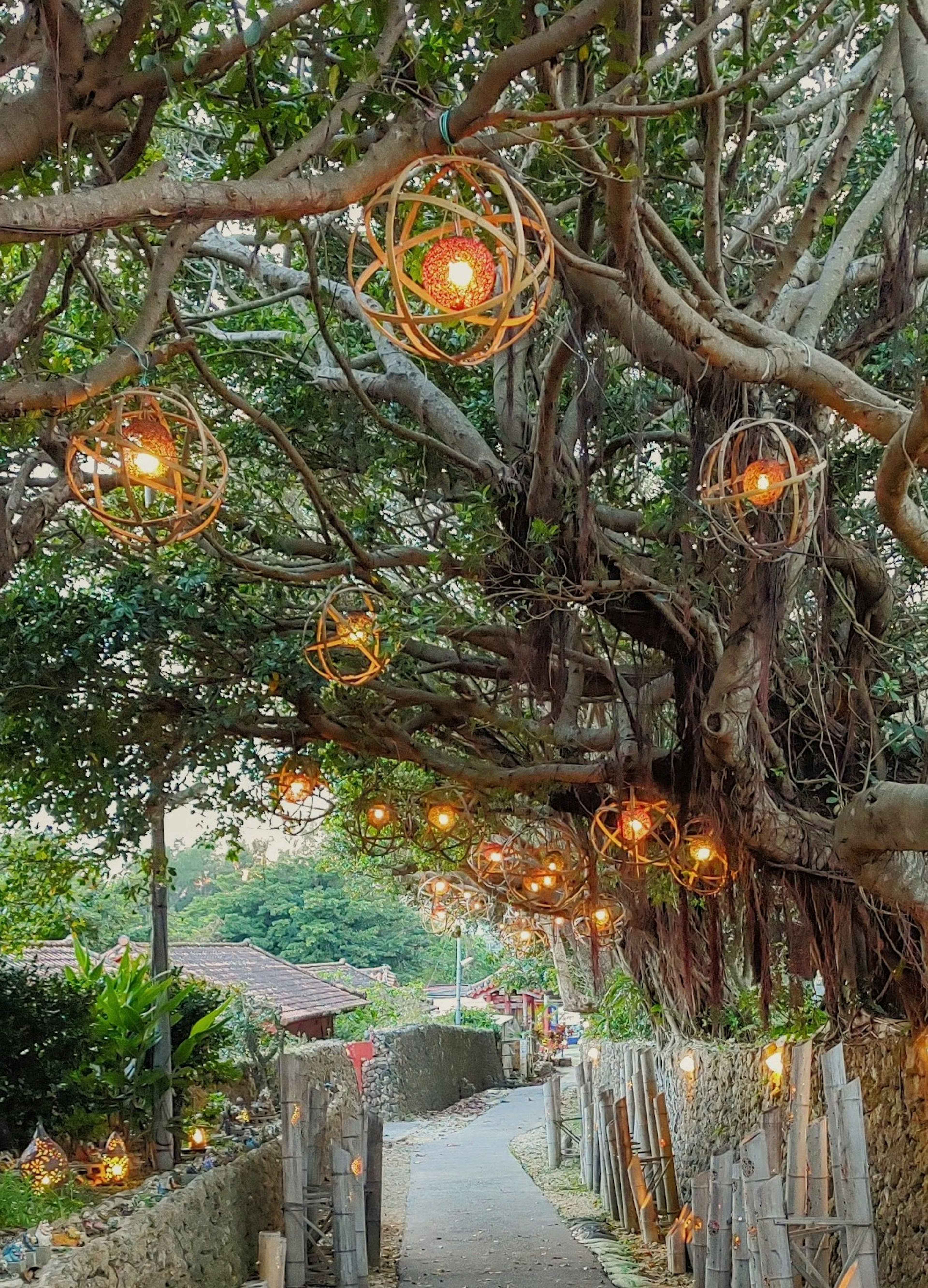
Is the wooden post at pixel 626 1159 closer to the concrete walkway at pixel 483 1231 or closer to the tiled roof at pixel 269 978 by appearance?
the concrete walkway at pixel 483 1231

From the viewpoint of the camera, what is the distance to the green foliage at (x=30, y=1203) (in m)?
5.27

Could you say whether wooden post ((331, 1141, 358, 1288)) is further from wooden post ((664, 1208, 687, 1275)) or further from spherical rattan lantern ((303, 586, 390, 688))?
spherical rattan lantern ((303, 586, 390, 688))

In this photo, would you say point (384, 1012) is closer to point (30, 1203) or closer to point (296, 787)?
point (296, 787)

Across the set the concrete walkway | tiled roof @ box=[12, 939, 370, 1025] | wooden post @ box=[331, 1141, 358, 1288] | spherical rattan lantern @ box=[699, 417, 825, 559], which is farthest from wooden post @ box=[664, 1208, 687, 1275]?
spherical rattan lantern @ box=[699, 417, 825, 559]

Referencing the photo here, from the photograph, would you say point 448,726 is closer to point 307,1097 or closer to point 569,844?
point 569,844

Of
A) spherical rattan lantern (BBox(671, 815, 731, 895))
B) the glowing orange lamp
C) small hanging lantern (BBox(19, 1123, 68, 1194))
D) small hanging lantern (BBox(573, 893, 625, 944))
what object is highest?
the glowing orange lamp

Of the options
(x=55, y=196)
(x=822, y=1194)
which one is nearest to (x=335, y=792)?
(x=822, y=1194)

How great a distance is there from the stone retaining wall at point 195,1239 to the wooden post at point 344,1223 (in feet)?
1.53

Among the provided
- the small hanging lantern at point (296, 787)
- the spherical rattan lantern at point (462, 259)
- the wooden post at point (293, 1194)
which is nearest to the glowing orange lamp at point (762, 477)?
the spherical rattan lantern at point (462, 259)

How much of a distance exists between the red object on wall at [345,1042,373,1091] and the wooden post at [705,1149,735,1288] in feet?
29.9

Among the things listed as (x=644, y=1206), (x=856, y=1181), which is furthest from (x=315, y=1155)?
(x=856, y=1181)

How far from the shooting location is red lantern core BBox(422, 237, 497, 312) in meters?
2.95

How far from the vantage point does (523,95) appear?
5219mm

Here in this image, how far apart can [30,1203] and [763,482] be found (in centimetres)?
434
